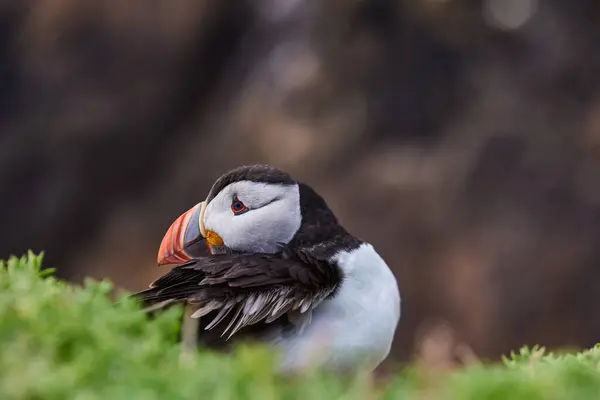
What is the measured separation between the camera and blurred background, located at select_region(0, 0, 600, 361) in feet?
21.8

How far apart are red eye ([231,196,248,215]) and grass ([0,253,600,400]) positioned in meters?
0.93

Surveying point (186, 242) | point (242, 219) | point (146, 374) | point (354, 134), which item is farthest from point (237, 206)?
point (354, 134)

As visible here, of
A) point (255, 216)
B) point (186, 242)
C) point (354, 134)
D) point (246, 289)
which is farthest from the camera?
point (354, 134)

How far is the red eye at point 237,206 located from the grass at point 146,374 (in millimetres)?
933

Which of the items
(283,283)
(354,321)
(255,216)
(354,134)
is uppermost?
(354,134)

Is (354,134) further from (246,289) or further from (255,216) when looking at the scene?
(246,289)

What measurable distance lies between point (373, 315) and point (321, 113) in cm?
559

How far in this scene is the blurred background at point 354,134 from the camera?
6637 millimetres

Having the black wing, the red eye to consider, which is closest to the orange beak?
the red eye

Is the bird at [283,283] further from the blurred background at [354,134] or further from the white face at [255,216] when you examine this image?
the blurred background at [354,134]

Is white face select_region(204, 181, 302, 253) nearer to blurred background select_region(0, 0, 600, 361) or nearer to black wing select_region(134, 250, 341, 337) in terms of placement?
black wing select_region(134, 250, 341, 337)

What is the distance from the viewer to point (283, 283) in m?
1.79

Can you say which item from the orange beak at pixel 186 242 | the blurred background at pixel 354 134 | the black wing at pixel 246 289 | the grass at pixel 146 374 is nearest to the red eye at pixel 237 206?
the orange beak at pixel 186 242

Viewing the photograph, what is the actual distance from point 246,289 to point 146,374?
75cm
